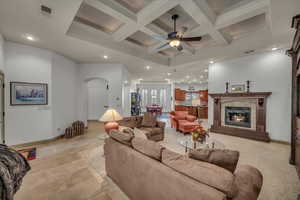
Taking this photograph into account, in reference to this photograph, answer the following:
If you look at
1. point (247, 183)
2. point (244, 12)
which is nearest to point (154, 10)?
point (244, 12)

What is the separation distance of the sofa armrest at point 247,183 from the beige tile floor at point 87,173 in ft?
3.40

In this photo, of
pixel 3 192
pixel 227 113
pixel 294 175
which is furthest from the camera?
pixel 227 113

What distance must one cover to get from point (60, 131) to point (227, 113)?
6.31m

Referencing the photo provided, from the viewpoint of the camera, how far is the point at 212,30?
3.10 m

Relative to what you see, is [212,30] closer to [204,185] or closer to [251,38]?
[251,38]

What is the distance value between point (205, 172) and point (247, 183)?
1.32ft

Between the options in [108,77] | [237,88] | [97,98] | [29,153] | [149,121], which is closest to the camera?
[29,153]

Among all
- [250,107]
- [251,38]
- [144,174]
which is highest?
[251,38]

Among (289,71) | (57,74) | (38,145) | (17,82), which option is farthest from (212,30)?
(38,145)

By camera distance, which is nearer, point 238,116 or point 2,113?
point 2,113

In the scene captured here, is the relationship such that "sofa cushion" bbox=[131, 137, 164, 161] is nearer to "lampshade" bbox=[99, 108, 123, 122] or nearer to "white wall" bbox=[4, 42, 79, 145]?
"lampshade" bbox=[99, 108, 123, 122]

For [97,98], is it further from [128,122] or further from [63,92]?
[128,122]

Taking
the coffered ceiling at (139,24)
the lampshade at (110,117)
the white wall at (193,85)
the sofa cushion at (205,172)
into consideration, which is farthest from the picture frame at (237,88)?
the white wall at (193,85)

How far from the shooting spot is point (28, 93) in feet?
11.4
